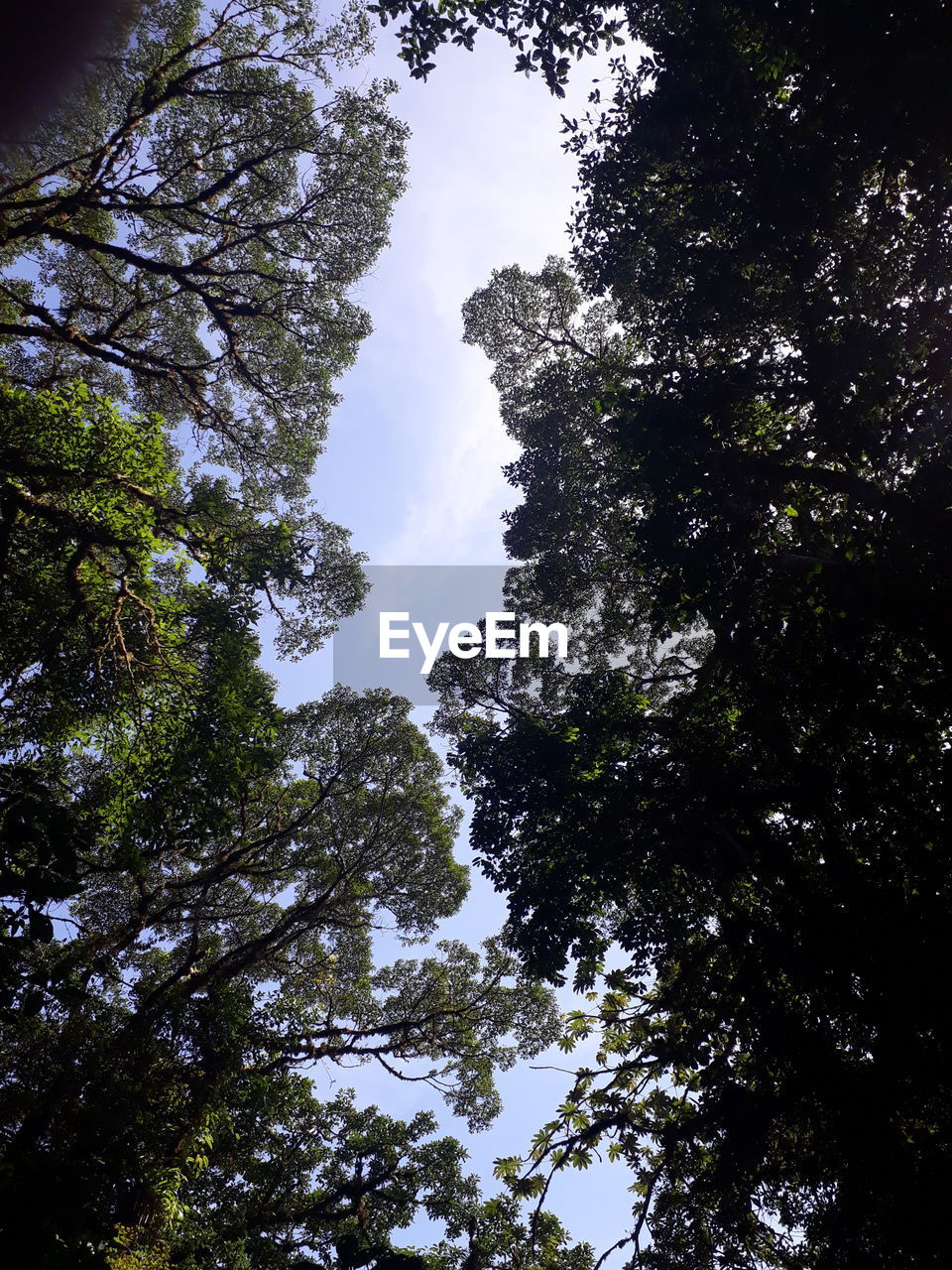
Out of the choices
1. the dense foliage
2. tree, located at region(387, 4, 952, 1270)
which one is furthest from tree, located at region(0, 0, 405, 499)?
tree, located at region(387, 4, 952, 1270)

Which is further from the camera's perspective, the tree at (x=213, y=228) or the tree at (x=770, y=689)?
the tree at (x=213, y=228)

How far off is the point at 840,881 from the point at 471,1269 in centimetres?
614

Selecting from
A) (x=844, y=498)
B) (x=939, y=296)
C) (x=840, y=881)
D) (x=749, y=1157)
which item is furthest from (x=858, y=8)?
(x=749, y=1157)

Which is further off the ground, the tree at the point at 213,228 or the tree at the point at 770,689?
the tree at the point at 213,228

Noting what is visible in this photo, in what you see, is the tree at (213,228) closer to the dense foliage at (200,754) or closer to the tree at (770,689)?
the dense foliage at (200,754)

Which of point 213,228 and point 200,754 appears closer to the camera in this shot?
point 200,754

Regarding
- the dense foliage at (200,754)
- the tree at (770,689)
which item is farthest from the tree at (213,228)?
the tree at (770,689)

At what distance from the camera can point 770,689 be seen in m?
6.96

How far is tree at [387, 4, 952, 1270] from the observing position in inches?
225

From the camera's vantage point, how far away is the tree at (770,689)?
5719mm

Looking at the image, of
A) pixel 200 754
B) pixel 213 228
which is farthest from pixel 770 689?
pixel 213 228

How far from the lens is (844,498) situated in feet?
25.8

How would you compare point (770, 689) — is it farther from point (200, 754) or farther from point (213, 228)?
point (213, 228)

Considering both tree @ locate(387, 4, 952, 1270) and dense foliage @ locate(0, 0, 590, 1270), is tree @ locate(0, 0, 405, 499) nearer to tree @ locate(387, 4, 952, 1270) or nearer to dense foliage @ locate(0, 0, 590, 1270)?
dense foliage @ locate(0, 0, 590, 1270)
